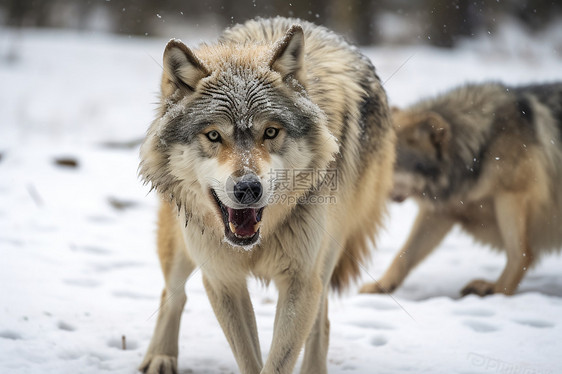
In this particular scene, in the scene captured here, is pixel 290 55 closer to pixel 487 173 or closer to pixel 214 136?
pixel 214 136

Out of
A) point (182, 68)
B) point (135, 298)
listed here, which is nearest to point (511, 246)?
point (135, 298)

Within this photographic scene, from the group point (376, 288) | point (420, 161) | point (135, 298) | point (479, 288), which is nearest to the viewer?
point (135, 298)

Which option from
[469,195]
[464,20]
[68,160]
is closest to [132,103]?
[68,160]

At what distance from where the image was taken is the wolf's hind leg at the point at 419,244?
16.3 feet

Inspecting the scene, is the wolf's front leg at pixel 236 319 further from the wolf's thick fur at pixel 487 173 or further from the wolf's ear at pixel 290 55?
the wolf's thick fur at pixel 487 173

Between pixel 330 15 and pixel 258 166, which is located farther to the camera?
pixel 330 15

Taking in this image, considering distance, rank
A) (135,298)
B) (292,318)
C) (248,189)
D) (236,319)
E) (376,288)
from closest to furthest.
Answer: (248,189) → (292,318) → (236,319) → (135,298) → (376,288)

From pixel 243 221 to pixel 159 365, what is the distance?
128 centimetres

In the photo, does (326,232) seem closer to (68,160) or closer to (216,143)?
(216,143)

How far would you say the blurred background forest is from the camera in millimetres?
13672

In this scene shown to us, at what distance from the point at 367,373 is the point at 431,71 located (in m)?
10.2

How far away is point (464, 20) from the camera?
14.1 metres

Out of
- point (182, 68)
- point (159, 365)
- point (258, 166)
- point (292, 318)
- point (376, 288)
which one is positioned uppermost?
point (182, 68)

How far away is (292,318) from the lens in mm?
2721
